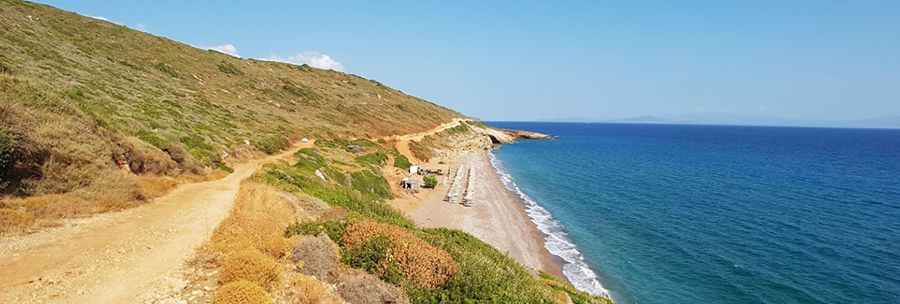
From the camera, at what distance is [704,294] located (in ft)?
81.1

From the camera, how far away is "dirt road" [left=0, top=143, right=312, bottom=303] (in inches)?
392

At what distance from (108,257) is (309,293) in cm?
586

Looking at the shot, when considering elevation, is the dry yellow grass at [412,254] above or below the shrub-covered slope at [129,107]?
below

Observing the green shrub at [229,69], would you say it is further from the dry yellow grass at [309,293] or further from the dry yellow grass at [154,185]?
the dry yellow grass at [309,293]

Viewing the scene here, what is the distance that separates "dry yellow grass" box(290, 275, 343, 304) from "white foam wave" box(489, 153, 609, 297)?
17.5 meters

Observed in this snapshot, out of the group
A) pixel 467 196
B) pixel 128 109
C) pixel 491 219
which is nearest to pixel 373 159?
pixel 467 196

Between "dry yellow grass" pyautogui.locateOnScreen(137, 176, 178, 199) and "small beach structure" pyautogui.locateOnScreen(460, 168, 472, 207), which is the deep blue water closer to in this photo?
"small beach structure" pyautogui.locateOnScreen(460, 168, 472, 207)

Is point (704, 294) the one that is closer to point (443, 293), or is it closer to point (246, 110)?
point (443, 293)

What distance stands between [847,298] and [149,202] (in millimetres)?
34921

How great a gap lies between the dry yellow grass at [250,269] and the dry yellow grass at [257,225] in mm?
914

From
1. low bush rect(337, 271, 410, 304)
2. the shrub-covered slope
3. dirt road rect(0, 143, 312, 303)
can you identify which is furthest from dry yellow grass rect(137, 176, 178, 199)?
low bush rect(337, 271, 410, 304)

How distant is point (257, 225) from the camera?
14.5 m

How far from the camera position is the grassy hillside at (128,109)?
635 inches

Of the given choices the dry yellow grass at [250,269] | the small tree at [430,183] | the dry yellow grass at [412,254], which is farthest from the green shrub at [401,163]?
the dry yellow grass at [250,269]
